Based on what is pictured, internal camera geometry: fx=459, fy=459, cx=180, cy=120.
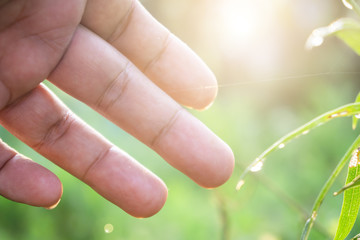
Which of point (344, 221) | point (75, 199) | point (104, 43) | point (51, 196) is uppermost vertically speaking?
point (344, 221)

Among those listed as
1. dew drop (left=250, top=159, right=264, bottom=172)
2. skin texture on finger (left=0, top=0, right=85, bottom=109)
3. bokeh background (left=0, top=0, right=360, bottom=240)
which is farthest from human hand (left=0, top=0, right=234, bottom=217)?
dew drop (left=250, top=159, right=264, bottom=172)

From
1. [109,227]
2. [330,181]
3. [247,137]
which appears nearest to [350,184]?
[330,181]

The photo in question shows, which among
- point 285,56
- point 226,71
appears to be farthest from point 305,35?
point 226,71

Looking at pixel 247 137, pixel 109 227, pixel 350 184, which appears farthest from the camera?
pixel 247 137

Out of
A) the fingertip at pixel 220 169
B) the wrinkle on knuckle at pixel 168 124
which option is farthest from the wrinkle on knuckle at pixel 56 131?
the fingertip at pixel 220 169

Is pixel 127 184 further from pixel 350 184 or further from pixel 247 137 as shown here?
pixel 247 137

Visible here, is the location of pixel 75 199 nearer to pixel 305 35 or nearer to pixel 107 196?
pixel 107 196

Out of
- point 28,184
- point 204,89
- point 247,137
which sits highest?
point 204,89
